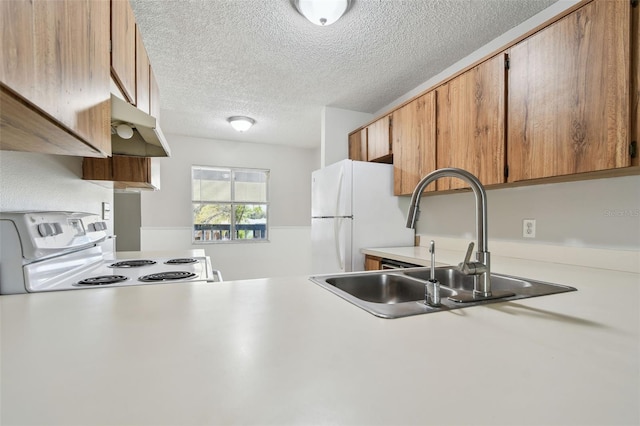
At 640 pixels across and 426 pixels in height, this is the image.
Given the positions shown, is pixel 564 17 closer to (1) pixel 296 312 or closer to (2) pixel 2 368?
(1) pixel 296 312

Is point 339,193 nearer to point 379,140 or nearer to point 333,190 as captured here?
point 333,190

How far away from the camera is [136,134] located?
1581 mm

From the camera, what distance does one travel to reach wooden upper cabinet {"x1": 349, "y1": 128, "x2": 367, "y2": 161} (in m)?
3.18

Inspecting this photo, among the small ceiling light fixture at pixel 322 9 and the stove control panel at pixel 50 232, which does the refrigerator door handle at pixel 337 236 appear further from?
the stove control panel at pixel 50 232

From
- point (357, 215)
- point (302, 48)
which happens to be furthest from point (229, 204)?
point (302, 48)

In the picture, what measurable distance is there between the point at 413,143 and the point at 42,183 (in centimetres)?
239

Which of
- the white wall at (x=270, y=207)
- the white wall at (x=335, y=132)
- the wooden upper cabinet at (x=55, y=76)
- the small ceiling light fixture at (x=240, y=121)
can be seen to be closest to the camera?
the wooden upper cabinet at (x=55, y=76)

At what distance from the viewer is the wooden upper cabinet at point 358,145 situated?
10.4 ft

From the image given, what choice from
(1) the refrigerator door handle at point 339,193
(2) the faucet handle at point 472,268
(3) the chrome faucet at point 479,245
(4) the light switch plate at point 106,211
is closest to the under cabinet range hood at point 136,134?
(4) the light switch plate at point 106,211

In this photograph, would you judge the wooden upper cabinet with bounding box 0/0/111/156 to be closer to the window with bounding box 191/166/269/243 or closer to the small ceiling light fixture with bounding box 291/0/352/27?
the small ceiling light fixture with bounding box 291/0/352/27

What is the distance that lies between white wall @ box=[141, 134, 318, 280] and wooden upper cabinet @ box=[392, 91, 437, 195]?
272 cm

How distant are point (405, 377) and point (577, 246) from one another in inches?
69.8

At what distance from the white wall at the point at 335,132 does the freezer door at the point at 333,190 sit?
1.25 ft

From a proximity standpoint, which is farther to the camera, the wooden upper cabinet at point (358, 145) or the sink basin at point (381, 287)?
the wooden upper cabinet at point (358, 145)
